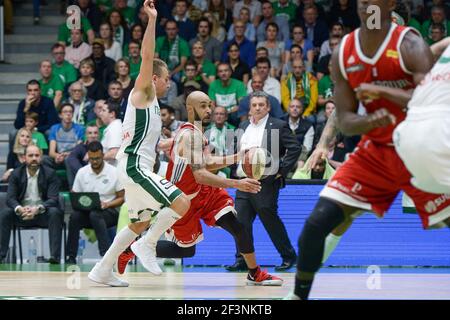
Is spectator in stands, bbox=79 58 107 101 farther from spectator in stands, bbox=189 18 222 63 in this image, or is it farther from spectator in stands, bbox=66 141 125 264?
spectator in stands, bbox=66 141 125 264

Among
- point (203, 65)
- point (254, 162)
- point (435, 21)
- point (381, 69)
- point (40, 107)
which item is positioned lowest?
point (40, 107)

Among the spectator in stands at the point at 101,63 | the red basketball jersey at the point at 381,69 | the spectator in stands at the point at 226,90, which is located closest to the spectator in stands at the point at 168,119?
the spectator in stands at the point at 226,90

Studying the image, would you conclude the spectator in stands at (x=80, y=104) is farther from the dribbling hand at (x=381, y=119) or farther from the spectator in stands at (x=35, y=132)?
the dribbling hand at (x=381, y=119)

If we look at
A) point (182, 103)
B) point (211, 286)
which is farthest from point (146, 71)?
point (182, 103)

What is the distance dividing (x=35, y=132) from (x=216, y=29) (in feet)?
13.0

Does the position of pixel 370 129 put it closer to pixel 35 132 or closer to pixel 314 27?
pixel 35 132

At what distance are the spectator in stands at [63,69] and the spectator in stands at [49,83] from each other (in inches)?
4.0

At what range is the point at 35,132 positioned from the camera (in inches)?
592

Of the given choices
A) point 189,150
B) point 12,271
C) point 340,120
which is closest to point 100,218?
point 12,271

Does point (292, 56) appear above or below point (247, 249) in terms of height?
above

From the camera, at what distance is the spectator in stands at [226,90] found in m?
15.2

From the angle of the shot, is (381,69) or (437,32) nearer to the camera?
(381,69)

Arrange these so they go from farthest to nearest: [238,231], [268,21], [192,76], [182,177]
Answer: [268,21]
[192,76]
[182,177]
[238,231]
